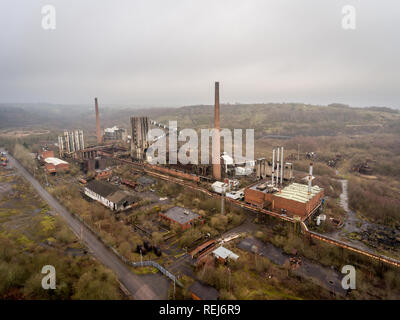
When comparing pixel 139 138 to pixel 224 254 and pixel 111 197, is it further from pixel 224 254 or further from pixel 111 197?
pixel 224 254

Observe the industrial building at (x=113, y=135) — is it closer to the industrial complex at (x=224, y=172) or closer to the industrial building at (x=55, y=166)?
the industrial complex at (x=224, y=172)

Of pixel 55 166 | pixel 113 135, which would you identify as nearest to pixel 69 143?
pixel 55 166

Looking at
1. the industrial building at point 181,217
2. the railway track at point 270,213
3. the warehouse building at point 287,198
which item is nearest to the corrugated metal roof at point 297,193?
the warehouse building at point 287,198

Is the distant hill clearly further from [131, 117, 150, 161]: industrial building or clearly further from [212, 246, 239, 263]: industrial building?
[212, 246, 239, 263]: industrial building

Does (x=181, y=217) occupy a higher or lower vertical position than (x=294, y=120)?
lower
